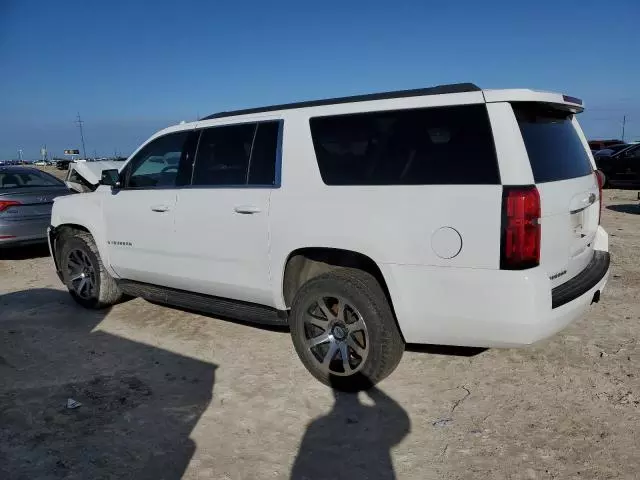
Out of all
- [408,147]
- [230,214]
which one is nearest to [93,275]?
[230,214]

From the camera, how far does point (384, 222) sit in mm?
3340

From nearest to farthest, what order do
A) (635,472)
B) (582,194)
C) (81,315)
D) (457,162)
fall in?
(635,472) → (457,162) → (582,194) → (81,315)

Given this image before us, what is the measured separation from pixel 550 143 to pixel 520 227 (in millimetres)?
752

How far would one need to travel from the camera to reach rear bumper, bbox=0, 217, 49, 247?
8227mm

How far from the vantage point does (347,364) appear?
12.2 feet

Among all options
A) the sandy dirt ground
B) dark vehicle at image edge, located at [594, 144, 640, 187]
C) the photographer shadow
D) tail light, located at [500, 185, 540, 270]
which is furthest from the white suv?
dark vehicle at image edge, located at [594, 144, 640, 187]

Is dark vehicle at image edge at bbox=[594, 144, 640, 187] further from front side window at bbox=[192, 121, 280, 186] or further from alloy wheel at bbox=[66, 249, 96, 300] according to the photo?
alloy wheel at bbox=[66, 249, 96, 300]

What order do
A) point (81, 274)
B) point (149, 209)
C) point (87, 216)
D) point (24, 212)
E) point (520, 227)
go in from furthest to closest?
point (24, 212)
point (81, 274)
point (87, 216)
point (149, 209)
point (520, 227)

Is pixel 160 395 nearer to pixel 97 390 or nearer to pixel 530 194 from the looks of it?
pixel 97 390

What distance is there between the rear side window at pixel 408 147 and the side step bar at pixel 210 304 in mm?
1189

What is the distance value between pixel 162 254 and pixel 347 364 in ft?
6.71

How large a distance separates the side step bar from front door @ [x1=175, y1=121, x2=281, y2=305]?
64mm

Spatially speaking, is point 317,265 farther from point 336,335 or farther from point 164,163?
point 164,163

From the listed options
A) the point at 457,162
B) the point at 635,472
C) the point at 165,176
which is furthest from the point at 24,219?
the point at 635,472
